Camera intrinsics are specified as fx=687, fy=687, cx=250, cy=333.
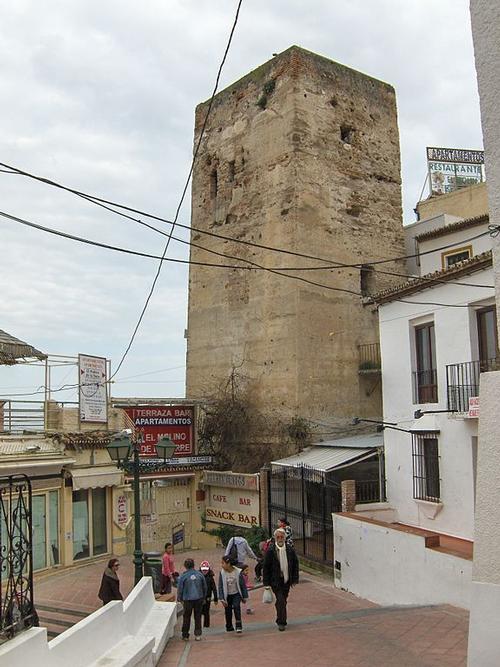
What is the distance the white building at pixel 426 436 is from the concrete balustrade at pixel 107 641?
4.81 metres

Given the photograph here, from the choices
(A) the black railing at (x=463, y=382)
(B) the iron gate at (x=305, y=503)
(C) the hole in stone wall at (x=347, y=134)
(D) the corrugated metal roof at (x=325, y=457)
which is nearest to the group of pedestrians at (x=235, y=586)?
(A) the black railing at (x=463, y=382)

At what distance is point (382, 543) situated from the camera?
43.2 ft

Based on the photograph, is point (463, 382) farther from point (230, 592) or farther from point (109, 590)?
point (109, 590)

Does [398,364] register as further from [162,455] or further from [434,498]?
[162,455]

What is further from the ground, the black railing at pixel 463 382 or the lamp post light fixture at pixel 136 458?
the black railing at pixel 463 382

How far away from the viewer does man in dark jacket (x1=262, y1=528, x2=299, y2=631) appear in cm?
920

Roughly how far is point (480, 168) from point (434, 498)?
18903 mm

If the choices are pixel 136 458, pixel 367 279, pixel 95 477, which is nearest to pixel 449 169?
pixel 367 279

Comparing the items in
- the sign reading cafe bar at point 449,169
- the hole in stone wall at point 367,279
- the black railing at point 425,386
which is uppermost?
the sign reading cafe bar at point 449,169

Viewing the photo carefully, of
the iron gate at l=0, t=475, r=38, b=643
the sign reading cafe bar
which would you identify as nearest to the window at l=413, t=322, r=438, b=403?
the iron gate at l=0, t=475, r=38, b=643

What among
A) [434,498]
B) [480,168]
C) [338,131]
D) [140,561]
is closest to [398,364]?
[434,498]

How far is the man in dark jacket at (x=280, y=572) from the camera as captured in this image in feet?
30.2

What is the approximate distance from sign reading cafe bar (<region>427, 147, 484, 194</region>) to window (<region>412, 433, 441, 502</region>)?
1506 cm

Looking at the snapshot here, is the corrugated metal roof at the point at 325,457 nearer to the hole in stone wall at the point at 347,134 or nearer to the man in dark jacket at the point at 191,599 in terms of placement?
the man in dark jacket at the point at 191,599
